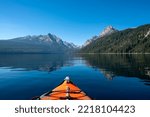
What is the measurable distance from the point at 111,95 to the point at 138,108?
49.1 feet

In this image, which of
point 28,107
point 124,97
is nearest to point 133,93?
point 124,97

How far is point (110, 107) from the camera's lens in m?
11.6

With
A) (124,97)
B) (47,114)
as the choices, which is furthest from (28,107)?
(124,97)

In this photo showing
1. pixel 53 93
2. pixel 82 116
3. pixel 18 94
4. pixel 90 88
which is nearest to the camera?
pixel 82 116

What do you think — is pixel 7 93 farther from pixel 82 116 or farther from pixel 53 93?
pixel 82 116

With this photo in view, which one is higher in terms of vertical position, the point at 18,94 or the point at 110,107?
the point at 110,107

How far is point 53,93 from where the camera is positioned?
20781mm

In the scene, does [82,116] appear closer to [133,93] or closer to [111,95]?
[111,95]

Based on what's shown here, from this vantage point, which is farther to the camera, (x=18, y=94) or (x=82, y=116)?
(x=18, y=94)

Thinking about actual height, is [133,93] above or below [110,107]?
below

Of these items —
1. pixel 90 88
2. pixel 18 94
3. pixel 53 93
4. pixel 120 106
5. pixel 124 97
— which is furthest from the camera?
pixel 90 88

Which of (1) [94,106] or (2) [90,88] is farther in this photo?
(2) [90,88]

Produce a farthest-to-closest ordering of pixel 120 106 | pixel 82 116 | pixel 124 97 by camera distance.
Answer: pixel 124 97
pixel 120 106
pixel 82 116

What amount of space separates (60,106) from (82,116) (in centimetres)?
144
